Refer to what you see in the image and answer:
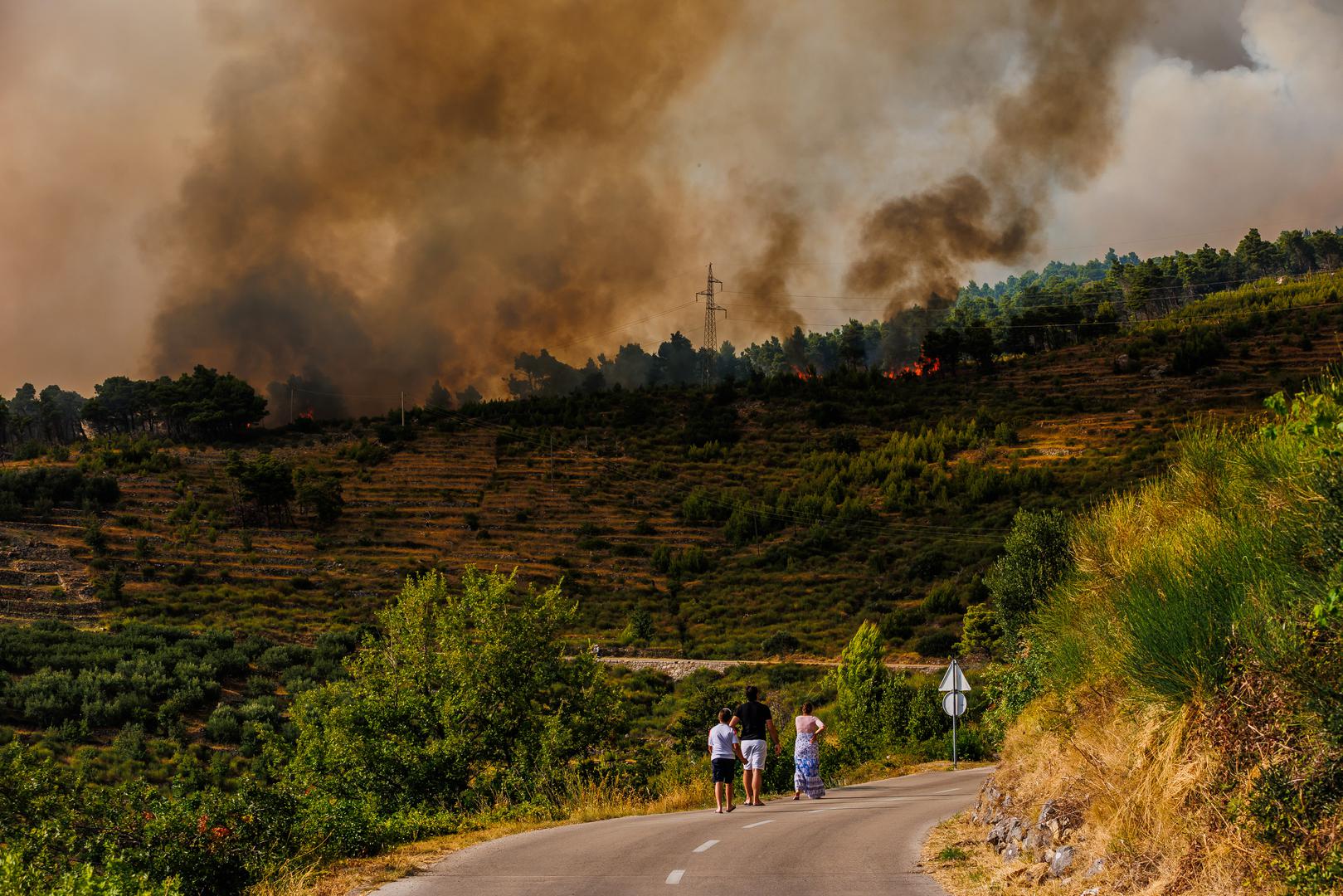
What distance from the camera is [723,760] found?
1670 centimetres

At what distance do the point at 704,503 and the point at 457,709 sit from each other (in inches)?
3165

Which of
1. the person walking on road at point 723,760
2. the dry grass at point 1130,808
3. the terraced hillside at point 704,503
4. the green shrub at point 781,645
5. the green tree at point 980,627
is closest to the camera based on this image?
the dry grass at point 1130,808

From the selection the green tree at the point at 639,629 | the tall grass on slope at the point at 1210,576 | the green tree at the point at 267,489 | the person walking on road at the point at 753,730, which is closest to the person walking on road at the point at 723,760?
the person walking on road at the point at 753,730

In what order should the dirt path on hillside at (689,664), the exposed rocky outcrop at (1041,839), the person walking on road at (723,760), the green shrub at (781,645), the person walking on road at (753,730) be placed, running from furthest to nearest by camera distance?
the green shrub at (781,645)
the dirt path on hillside at (689,664)
the person walking on road at (753,730)
the person walking on road at (723,760)
the exposed rocky outcrop at (1041,839)

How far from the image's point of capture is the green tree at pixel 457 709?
19.6 m

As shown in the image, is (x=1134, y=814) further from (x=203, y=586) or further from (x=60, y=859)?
(x=203, y=586)

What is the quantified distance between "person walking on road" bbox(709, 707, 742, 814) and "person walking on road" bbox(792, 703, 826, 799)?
2.23 meters

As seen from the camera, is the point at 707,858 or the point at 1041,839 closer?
the point at 1041,839

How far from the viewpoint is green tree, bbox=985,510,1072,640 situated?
28.1 m

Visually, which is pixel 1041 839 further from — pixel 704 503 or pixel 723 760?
pixel 704 503

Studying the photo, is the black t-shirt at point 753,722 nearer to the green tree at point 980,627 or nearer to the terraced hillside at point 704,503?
the green tree at point 980,627

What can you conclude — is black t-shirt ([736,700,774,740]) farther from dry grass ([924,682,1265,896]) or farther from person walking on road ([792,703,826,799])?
dry grass ([924,682,1265,896])

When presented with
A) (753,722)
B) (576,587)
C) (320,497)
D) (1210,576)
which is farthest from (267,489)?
(1210,576)

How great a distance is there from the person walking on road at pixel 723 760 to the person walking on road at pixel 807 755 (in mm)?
2232
